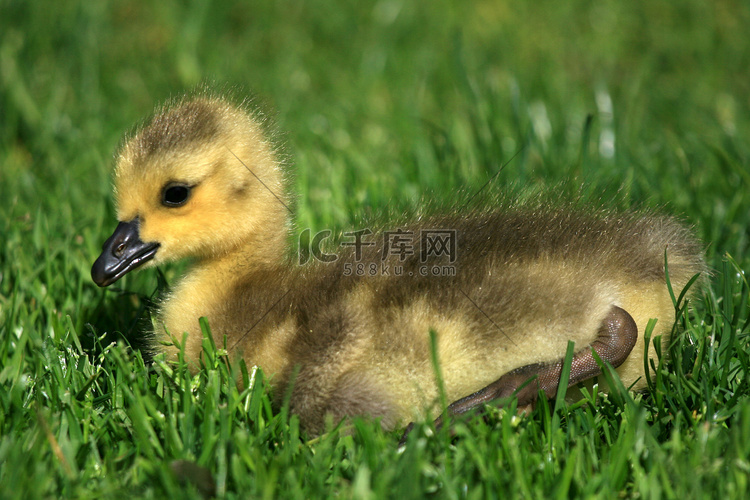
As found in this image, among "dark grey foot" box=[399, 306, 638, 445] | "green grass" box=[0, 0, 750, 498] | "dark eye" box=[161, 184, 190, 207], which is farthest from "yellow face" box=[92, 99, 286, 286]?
"dark grey foot" box=[399, 306, 638, 445]

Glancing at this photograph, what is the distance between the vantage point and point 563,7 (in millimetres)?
4953

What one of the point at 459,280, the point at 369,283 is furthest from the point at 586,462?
the point at 369,283

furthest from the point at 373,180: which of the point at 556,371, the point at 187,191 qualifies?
the point at 556,371

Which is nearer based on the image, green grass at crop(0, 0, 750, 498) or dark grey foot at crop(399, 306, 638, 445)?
green grass at crop(0, 0, 750, 498)

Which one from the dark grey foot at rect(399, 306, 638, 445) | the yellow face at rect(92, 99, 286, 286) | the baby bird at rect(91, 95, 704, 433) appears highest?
the yellow face at rect(92, 99, 286, 286)

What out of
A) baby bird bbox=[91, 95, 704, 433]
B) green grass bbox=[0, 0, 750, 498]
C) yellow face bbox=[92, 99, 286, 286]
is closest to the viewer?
green grass bbox=[0, 0, 750, 498]

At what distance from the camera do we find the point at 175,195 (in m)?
1.95

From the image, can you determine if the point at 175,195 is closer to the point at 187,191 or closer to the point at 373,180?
the point at 187,191

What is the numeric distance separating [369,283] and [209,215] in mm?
487

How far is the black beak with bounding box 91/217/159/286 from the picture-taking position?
1945mm

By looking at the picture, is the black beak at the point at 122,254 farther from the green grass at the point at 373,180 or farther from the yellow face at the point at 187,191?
the green grass at the point at 373,180

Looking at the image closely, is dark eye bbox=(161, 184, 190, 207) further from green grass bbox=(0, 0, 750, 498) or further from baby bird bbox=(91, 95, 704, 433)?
green grass bbox=(0, 0, 750, 498)

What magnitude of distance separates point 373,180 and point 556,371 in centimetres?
147

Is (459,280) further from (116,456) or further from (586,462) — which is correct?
(116,456)
